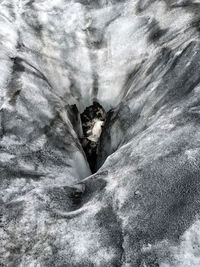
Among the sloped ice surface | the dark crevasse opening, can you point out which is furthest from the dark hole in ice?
the sloped ice surface

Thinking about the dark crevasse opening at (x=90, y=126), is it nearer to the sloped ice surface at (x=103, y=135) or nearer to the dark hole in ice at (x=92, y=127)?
the dark hole in ice at (x=92, y=127)

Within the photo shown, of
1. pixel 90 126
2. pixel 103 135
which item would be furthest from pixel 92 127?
pixel 103 135

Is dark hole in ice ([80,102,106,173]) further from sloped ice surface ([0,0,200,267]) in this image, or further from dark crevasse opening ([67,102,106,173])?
sloped ice surface ([0,0,200,267])

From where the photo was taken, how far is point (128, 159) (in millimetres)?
2396

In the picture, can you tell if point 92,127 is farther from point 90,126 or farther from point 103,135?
point 103,135

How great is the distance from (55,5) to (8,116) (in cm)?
231

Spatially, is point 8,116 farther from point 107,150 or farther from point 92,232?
point 92,232

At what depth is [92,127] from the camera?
4469 mm

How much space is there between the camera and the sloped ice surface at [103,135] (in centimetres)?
189

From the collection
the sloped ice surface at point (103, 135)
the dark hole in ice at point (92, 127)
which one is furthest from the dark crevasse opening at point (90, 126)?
the sloped ice surface at point (103, 135)

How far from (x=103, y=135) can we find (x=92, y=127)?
0.50 meters

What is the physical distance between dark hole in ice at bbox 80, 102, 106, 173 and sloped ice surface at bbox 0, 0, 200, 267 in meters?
0.13

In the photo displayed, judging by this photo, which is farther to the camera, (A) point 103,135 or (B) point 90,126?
(B) point 90,126

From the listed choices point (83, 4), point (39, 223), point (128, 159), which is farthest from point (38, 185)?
point (83, 4)
